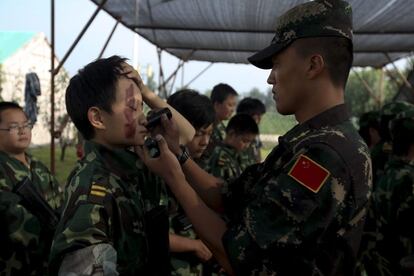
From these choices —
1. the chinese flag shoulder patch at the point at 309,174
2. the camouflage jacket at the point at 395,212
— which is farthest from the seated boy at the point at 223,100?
the chinese flag shoulder patch at the point at 309,174

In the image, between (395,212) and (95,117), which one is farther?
(395,212)

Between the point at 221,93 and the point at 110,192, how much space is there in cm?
418

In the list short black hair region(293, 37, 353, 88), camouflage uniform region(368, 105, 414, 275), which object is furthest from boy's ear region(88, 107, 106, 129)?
camouflage uniform region(368, 105, 414, 275)

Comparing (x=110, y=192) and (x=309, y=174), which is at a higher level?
(x=309, y=174)

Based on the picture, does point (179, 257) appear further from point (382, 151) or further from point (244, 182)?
point (382, 151)

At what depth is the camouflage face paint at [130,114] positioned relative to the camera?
5.67 feet

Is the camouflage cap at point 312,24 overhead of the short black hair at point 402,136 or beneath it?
overhead

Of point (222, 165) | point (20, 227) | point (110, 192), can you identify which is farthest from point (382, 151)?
point (110, 192)

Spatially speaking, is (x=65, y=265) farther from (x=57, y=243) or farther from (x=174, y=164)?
(x=174, y=164)

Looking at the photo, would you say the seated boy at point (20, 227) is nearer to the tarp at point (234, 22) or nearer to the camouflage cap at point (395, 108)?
the camouflage cap at point (395, 108)

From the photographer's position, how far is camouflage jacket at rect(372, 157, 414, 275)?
9.01ft

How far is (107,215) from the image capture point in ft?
4.91

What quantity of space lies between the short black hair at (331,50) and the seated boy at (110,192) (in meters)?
0.66

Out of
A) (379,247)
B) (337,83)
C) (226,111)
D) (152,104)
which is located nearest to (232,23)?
(226,111)
